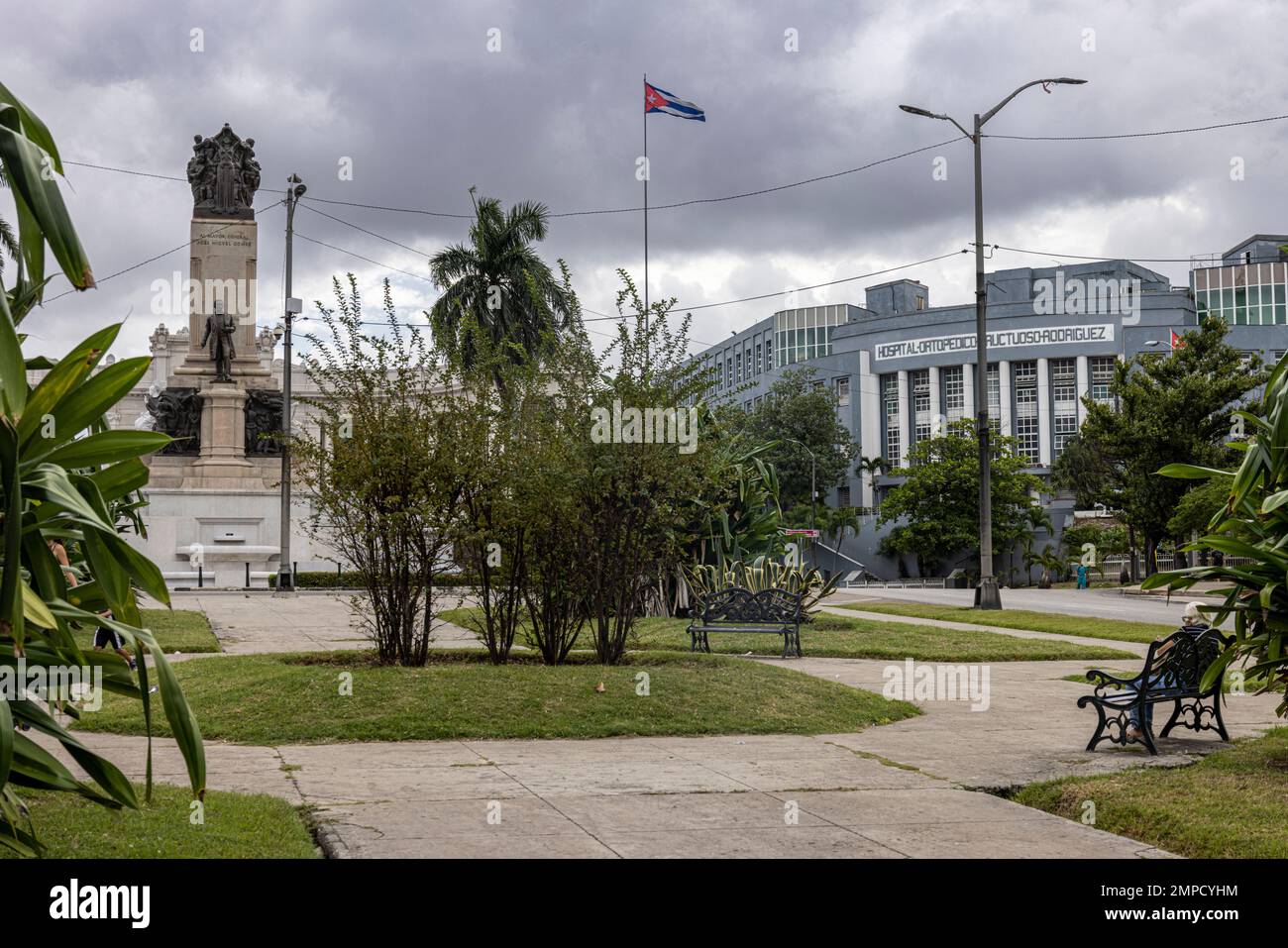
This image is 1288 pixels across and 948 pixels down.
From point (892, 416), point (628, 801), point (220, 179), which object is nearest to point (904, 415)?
point (892, 416)

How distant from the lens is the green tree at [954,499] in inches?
2499

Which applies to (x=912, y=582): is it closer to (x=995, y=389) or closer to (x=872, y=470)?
(x=872, y=470)

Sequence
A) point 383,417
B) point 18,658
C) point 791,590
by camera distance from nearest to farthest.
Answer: point 18,658, point 383,417, point 791,590

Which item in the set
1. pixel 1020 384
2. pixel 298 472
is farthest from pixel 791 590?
pixel 1020 384

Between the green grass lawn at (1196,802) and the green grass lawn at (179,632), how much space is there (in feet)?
32.7

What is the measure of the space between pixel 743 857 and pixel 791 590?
47.9 feet

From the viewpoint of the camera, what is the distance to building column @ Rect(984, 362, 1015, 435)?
7900cm

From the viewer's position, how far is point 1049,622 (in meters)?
23.5

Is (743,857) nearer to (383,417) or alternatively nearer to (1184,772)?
(1184,772)

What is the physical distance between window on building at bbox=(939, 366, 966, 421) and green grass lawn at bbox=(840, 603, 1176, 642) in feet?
174

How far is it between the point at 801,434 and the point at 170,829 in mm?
72863

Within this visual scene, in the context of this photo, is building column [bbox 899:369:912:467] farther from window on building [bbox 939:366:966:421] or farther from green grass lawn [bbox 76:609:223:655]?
green grass lawn [bbox 76:609:223:655]

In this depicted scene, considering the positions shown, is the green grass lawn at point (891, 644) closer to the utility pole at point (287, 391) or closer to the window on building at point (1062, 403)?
the utility pole at point (287, 391)

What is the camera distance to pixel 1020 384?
79.6 meters
